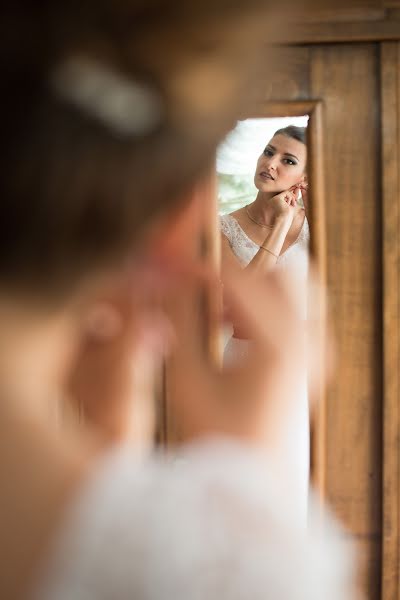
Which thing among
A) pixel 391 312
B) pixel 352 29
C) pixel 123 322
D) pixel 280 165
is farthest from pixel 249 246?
pixel 123 322

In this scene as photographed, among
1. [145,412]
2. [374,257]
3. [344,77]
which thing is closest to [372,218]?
[374,257]

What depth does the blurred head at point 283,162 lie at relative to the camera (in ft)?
3.91

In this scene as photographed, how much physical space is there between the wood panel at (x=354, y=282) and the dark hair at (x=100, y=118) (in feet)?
3.24

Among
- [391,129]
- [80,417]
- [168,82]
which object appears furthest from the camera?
[391,129]

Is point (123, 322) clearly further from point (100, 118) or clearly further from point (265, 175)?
point (265, 175)

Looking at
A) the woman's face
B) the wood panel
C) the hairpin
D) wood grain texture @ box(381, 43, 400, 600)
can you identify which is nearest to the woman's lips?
the woman's face

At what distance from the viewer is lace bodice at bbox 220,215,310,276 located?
1.21 meters

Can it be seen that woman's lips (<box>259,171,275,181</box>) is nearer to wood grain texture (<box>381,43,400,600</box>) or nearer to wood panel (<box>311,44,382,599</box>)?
wood panel (<box>311,44,382,599</box>)

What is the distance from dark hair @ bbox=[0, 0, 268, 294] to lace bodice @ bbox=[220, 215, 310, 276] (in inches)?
36.9

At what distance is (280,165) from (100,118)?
3.22 feet

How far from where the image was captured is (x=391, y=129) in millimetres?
1194

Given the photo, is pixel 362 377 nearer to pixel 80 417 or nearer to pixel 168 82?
pixel 80 417

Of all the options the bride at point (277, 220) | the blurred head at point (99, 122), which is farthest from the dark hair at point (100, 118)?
the bride at point (277, 220)

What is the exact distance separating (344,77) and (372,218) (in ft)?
0.87
